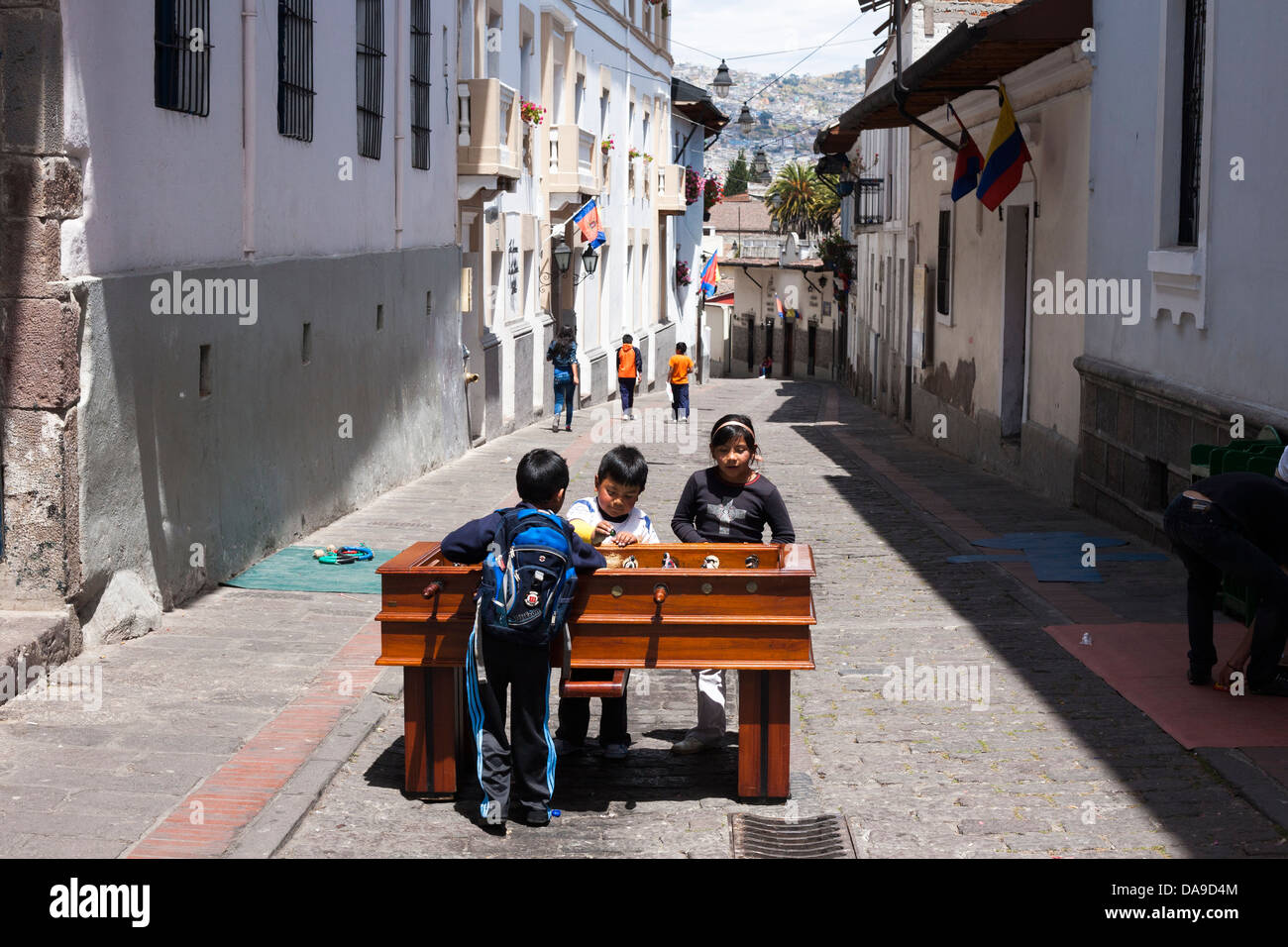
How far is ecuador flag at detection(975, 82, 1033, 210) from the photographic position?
15.3 meters

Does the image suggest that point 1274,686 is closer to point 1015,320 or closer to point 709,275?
point 1015,320

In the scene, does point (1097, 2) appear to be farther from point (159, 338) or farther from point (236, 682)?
point (236, 682)

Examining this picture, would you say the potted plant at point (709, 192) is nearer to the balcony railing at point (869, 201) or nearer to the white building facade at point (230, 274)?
the balcony railing at point (869, 201)

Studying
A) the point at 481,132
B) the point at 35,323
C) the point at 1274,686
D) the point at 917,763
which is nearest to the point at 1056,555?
the point at 1274,686

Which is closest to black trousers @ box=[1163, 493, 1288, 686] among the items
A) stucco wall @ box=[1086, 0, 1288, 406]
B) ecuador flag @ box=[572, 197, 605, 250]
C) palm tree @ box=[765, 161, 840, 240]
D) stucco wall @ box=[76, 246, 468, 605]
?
stucco wall @ box=[1086, 0, 1288, 406]

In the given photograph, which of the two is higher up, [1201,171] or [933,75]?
[933,75]

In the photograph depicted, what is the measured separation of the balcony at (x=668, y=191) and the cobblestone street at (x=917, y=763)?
93.3ft

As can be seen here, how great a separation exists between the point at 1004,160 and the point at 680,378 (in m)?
12.9

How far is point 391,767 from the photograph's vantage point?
6648 mm

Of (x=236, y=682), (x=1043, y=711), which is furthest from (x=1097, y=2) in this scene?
(x=236, y=682)

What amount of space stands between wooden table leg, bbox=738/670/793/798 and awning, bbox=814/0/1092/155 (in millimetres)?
9107

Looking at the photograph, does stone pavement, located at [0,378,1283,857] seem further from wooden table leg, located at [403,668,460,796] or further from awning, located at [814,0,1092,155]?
awning, located at [814,0,1092,155]

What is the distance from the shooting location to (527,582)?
566cm
